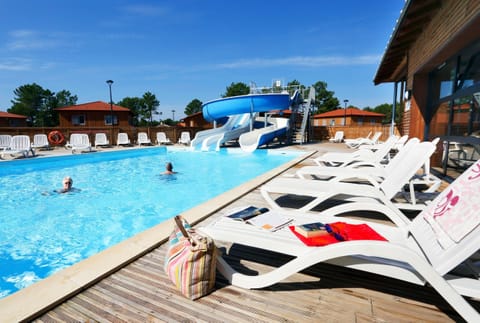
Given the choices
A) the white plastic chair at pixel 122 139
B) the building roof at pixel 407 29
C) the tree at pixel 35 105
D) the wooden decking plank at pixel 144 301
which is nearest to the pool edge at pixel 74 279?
the wooden decking plank at pixel 144 301

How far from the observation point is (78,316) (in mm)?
1582

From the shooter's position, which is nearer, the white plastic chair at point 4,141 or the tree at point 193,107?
the white plastic chair at point 4,141

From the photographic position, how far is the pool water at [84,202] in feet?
12.3

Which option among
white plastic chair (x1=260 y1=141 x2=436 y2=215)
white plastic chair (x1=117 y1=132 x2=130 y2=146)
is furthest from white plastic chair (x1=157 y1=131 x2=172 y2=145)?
white plastic chair (x1=260 y1=141 x2=436 y2=215)

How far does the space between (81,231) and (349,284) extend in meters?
4.51

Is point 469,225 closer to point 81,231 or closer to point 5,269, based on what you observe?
point 5,269

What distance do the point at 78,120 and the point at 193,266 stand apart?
33.4 m

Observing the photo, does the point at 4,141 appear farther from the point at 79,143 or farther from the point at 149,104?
the point at 149,104

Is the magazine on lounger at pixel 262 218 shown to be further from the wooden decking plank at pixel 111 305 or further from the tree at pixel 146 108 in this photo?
the tree at pixel 146 108

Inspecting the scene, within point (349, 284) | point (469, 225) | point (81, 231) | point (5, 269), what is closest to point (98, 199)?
point (81, 231)

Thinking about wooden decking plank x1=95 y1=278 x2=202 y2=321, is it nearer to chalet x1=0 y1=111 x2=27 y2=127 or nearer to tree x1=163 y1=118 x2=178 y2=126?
chalet x1=0 y1=111 x2=27 y2=127

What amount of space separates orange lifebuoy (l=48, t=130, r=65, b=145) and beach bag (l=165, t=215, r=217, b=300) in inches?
706

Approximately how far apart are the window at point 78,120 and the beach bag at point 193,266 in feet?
109

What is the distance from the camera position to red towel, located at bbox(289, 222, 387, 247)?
6.00ft
